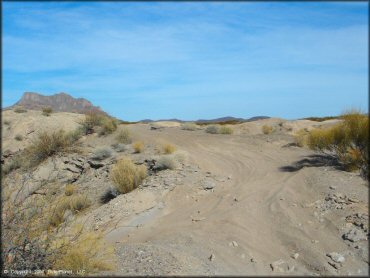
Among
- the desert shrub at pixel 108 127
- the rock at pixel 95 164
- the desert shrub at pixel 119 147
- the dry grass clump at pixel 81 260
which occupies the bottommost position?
the dry grass clump at pixel 81 260

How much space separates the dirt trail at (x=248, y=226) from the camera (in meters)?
7.22

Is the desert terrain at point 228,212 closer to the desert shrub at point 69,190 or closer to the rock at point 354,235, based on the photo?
the rock at point 354,235

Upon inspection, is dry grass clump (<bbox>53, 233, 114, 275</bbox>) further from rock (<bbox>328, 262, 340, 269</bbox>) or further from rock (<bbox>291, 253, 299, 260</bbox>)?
rock (<bbox>328, 262, 340, 269</bbox>)

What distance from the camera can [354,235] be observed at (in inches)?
302

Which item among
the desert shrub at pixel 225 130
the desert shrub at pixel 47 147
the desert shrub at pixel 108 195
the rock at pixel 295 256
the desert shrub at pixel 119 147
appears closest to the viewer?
the rock at pixel 295 256

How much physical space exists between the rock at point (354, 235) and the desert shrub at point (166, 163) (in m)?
7.09

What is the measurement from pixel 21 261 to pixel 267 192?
6.41 m

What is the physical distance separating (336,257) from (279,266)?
102cm

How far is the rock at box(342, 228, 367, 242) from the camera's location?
7.55m

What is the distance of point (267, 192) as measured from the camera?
10891 millimetres

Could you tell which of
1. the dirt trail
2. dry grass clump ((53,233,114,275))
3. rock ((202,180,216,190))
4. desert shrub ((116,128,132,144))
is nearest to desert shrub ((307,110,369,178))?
the dirt trail

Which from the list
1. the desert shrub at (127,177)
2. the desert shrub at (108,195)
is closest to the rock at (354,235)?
the desert shrub at (127,177)

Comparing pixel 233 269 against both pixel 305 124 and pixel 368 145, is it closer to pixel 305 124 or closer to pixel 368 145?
pixel 368 145

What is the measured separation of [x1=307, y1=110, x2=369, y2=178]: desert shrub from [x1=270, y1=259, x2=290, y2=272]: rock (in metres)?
4.08
